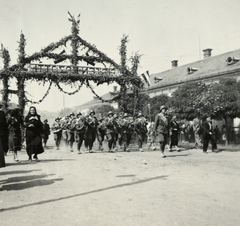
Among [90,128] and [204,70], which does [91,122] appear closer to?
[90,128]

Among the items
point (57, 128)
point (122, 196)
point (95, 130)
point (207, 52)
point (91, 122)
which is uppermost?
point (207, 52)

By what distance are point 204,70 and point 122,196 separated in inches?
1538

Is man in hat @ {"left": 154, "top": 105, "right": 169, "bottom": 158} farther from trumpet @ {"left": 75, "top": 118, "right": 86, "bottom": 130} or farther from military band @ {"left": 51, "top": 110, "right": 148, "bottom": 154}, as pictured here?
trumpet @ {"left": 75, "top": 118, "right": 86, "bottom": 130}

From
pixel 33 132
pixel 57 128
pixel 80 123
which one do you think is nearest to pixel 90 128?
pixel 80 123

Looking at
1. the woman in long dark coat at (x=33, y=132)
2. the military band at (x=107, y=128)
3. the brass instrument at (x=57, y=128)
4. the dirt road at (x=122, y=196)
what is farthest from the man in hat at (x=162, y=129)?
the brass instrument at (x=57, y=128)

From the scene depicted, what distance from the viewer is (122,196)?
648 centimetres

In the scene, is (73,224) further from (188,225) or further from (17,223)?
(188,225)

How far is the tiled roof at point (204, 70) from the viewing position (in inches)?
1511

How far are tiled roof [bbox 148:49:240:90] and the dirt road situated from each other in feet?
95.2

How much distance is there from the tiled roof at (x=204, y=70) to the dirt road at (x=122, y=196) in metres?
29.0

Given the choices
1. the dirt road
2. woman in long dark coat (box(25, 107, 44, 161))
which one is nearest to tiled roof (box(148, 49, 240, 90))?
woman in long dark coat (box(25, 107, 44, 161))

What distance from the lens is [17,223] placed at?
4.95 metres

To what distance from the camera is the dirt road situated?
16.6 feet

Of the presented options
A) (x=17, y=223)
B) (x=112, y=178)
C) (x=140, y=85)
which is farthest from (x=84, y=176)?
(x=140, y=85)
